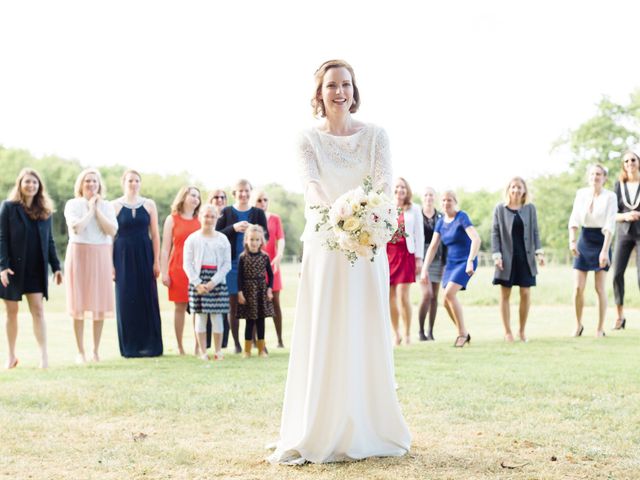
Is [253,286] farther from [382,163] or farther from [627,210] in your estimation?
[627,210]

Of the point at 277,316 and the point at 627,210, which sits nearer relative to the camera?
the point at 277,316

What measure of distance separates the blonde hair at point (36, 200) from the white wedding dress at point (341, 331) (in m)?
6.27

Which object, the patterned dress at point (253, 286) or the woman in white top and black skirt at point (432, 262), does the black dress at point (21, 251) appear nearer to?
the patterned dress at point (253, 286)

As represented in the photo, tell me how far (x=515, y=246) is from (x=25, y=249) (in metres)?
7.43

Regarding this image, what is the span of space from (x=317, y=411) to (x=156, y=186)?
219 ft

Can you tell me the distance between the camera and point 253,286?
11773 mm

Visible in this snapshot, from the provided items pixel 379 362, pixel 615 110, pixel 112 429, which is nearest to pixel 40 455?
pixel 112 429

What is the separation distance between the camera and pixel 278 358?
37.4ft

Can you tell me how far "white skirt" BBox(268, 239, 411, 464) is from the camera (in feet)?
19.1

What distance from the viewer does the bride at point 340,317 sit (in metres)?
5.85

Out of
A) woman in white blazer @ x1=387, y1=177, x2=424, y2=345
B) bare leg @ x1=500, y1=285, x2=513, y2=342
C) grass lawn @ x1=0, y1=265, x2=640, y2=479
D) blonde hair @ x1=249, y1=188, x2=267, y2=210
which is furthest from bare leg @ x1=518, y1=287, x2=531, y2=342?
blonde hair @ x1=249, y1=188, x2=267, y2=210

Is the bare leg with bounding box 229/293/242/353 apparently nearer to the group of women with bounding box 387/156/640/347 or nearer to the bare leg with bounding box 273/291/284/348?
the bare leg with bounding box 273/291/284/348

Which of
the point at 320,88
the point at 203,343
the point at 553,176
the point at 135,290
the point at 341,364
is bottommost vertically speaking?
the point at 203,343

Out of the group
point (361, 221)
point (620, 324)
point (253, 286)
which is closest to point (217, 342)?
point (253, 286)
